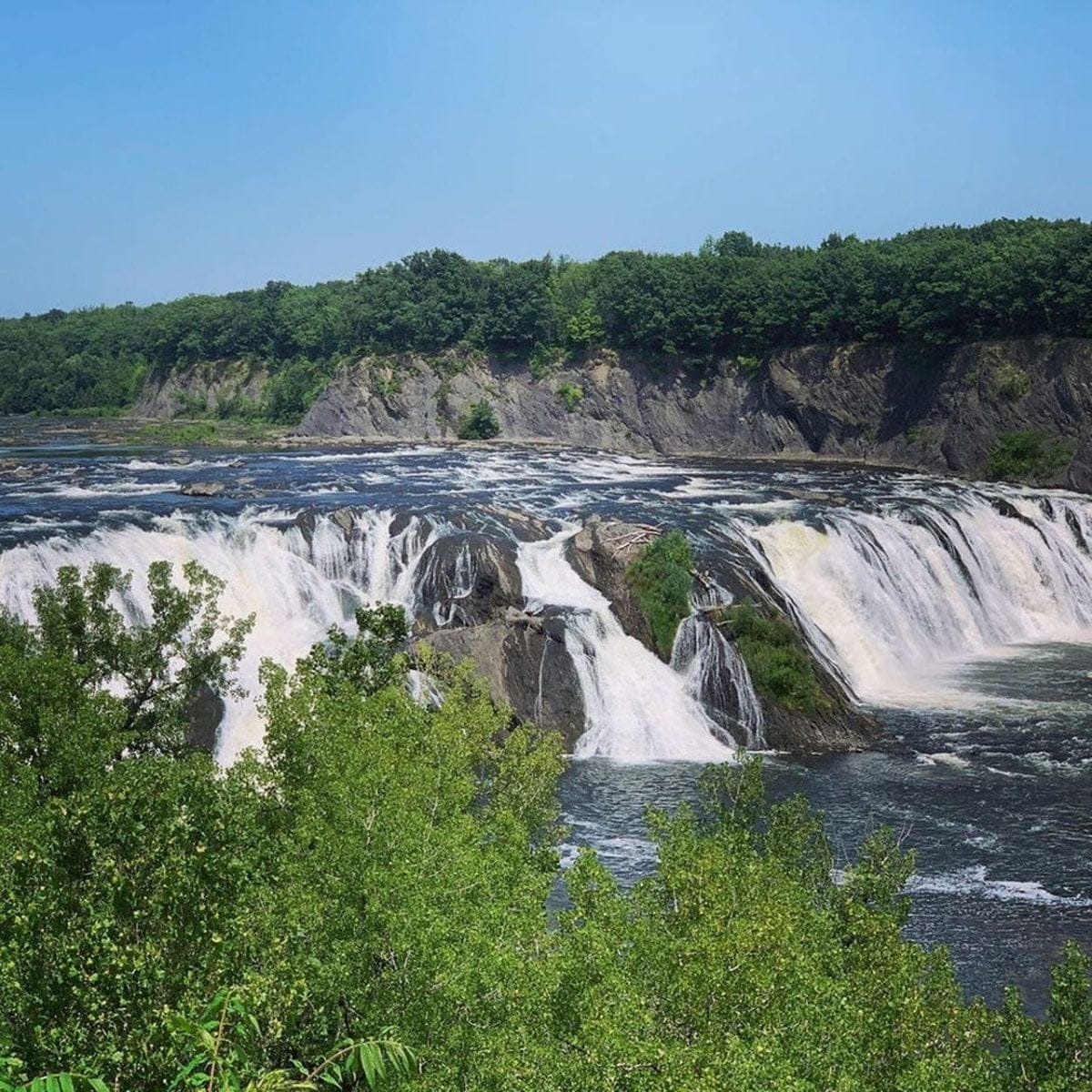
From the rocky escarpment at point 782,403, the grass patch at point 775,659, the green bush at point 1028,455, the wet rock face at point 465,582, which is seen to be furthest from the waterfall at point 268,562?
the rocky escarpment at point 782,403

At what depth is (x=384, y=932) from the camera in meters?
13.0

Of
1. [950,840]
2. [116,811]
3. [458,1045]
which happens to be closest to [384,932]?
[458,1045]

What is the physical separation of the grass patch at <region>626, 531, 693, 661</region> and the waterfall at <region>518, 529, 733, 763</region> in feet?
2.74

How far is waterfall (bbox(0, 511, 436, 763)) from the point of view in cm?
3738

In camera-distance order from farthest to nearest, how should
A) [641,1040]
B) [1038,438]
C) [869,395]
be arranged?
[869,395]
[1038,438]
[641,1040]

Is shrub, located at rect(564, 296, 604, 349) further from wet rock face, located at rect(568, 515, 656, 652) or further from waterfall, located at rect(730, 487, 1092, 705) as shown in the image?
wet rock face, located at rect(568, 515, 656, 652)

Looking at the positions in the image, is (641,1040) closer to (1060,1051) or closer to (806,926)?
(806,926)

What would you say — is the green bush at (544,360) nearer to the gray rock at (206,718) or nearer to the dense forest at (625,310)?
the dense forest at (625,310)

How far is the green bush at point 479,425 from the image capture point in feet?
301

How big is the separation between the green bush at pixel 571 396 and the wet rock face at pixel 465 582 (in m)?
52.2

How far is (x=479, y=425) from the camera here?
9200 cm

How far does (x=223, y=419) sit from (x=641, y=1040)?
107 m

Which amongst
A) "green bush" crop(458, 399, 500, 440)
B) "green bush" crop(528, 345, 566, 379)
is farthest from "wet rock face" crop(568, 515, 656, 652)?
"green bush" crop(528, 345, 566, 379)

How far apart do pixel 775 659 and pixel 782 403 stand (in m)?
49.9
